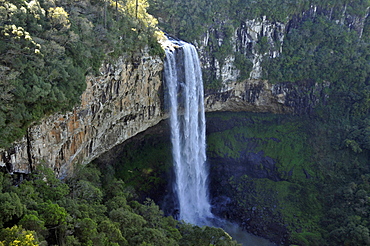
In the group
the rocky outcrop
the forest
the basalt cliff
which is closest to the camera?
the forest

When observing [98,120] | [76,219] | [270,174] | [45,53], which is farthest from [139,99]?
[270,174]

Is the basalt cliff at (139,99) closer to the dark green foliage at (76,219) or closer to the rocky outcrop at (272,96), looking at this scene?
the rocky outcrop at (272,96)

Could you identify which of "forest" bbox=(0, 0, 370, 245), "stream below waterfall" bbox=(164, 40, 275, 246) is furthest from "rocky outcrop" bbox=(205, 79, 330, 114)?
"stream below waterfall" bbox=(164, 40, 275, 246)

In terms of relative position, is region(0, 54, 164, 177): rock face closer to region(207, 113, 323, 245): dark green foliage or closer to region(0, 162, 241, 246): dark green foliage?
region(0, 162, 241, 246): dark green foliage

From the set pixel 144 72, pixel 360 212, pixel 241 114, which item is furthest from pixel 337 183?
pixel 144 72

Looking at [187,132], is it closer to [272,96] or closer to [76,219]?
[272,96]

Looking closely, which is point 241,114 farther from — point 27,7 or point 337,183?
point 27,7
